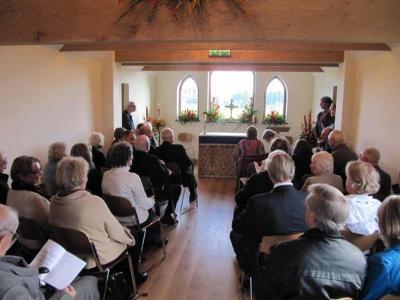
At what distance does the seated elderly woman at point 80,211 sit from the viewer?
2.48 meters

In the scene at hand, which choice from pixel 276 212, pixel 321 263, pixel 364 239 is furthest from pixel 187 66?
pixel 321 263

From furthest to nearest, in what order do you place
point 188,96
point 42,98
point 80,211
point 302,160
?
point 188,96 → point 42,98 → point 302,160 → point 80,211

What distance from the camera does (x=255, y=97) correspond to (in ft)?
33.8

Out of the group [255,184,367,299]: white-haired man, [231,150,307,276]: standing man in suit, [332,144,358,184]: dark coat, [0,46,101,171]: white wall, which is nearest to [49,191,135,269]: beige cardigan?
[231,150,307,276]: standing man in suit

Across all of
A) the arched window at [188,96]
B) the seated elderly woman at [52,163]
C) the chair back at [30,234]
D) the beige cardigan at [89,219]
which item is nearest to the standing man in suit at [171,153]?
the seated elderly woman at [52,163]

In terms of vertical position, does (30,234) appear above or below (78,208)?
below

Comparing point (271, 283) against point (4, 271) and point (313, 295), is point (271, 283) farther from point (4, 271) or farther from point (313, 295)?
point (4, 271)

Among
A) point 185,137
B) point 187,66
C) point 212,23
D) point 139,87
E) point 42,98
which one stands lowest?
point 185,137

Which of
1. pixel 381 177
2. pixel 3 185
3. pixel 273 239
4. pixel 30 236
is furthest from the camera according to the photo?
pixel 381 177

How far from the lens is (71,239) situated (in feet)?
7.97

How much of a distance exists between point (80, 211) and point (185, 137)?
806 centimetres

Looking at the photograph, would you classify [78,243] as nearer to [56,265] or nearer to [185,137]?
[56,265]

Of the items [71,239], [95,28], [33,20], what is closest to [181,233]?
[71,239]

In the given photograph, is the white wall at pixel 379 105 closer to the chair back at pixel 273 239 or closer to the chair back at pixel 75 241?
the chair back at pixel 273 239
